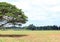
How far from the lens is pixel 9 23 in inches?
1864

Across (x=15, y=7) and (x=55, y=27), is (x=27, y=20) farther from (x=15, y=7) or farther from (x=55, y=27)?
(x=55, y=27)

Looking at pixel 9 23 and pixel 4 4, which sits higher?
pixel 4 4

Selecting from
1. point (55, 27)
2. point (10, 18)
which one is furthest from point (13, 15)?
point (55, 27)

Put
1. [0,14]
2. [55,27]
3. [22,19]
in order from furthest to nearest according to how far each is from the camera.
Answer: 1. [55,27]
2. [22,19]
3. [0,14]

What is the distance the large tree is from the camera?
45.2 m

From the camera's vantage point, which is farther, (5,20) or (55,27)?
(55,27)

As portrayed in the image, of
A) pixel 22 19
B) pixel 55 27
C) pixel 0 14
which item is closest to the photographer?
pixel 0 14

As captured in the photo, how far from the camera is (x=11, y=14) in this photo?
44.8 metres

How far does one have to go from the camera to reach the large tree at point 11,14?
45219mm

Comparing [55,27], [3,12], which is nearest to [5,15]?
[3,12]

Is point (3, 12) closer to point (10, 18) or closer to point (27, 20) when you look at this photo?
point (10, 18)

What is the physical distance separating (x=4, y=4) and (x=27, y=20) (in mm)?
5790

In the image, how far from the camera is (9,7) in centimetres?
4688

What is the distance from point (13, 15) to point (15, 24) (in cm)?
295
